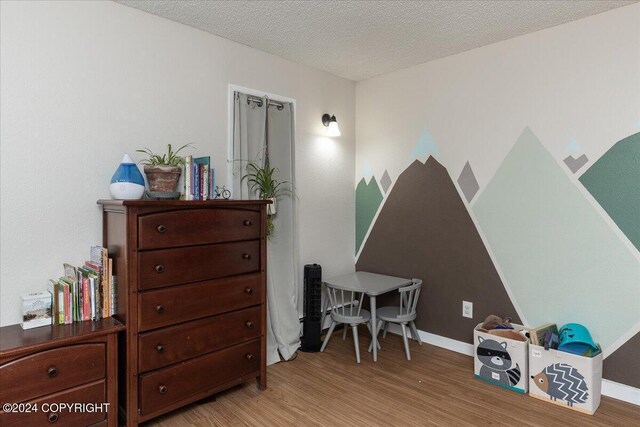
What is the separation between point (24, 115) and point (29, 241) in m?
0.67

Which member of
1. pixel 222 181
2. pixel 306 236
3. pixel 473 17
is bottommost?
pixel 306 236

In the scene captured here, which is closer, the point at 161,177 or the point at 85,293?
the point at 85,293

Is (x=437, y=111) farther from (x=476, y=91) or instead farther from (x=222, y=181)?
(x=222, y=181)

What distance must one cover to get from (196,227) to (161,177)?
0.35 meters

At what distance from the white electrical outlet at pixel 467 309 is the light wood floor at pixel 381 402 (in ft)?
1.16

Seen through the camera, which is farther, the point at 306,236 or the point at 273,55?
the point at 306,236

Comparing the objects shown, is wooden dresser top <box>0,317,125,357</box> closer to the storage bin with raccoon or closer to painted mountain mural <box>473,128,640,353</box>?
the storage bin with raccoon

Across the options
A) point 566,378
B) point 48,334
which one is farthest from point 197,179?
point 566,378

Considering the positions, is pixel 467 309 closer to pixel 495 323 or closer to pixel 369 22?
pixel 495 323

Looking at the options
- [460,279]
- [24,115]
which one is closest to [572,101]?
[460,279]

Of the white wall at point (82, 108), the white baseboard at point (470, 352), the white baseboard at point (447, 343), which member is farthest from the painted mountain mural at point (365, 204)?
the white wall at point (82, 108)

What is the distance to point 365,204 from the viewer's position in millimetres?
3990

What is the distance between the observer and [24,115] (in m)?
2.12
